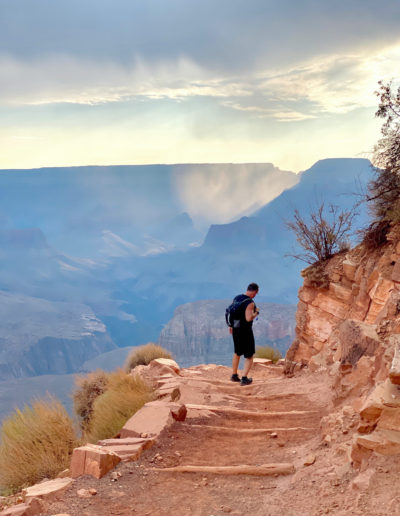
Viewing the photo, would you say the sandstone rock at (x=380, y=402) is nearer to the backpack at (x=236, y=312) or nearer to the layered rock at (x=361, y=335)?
the layered rock at (x=361, y=335)

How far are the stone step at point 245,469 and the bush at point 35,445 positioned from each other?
2.28 meters

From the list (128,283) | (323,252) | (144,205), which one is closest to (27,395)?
(323,252)

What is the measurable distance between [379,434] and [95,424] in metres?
5.09

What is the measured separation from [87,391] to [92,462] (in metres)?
7.58

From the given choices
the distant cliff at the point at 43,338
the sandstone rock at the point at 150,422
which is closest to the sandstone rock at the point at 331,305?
the sandstone rock at the point at 150,422

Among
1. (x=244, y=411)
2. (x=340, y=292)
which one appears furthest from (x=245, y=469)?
(x=340, y=292)

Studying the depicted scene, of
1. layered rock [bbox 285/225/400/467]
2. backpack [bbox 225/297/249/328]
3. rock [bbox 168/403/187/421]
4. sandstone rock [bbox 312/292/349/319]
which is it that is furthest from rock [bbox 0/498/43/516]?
sandstone rock [bbox 312/292/349/319]

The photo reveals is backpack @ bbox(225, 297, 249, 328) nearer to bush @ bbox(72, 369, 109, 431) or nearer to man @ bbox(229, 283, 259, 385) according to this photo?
man @ bbox(229, 283, 259, 385)

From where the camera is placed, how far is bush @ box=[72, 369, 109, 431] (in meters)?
11.6

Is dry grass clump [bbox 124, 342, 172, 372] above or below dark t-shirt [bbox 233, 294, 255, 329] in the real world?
below

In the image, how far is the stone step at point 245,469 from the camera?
4531 mm

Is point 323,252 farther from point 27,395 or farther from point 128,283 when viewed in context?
point 128,283

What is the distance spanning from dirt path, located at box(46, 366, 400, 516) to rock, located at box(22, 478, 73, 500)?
7cm

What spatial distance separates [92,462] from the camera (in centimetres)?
462
